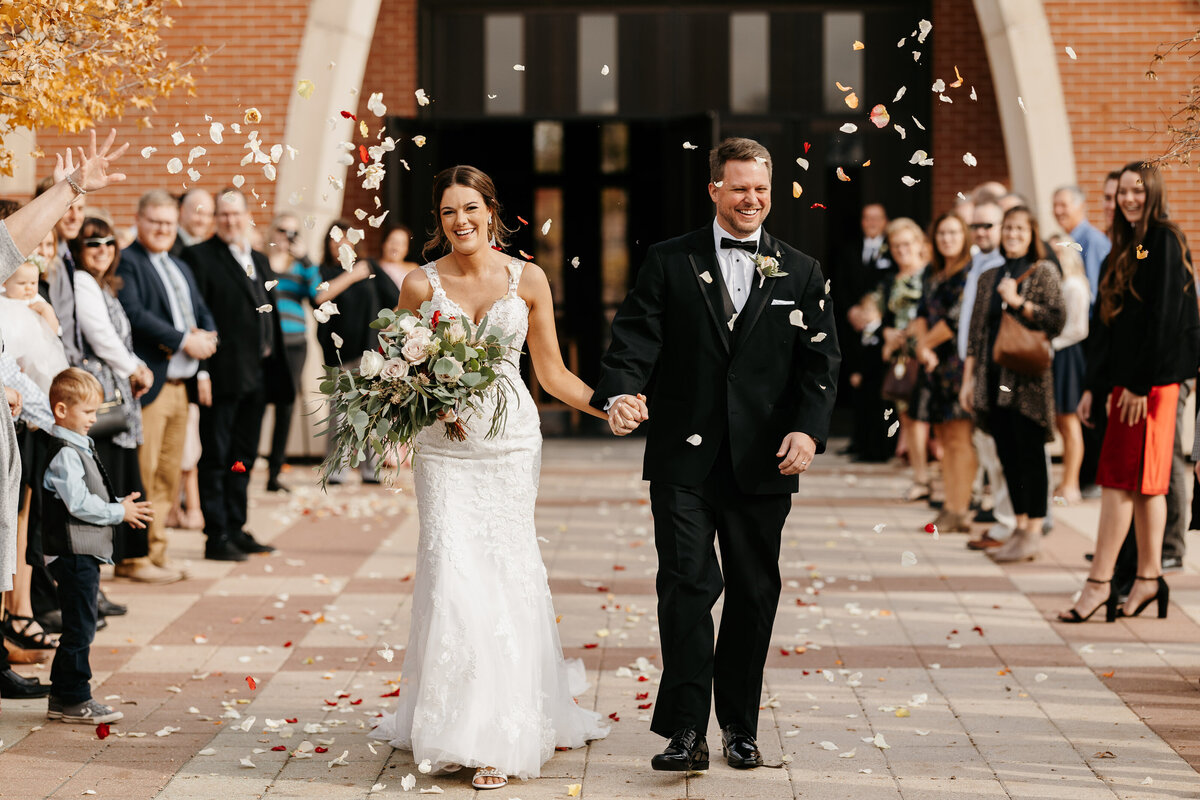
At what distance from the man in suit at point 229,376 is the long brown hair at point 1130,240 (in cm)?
508

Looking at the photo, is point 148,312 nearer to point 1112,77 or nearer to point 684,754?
point 684,754

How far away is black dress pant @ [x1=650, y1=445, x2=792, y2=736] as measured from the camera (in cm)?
510

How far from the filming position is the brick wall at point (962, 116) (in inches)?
619

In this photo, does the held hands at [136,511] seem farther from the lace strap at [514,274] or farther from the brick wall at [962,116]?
the brick wall at [962,116]

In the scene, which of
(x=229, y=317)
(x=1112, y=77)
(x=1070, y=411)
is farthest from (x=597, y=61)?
(x=229, y=317)

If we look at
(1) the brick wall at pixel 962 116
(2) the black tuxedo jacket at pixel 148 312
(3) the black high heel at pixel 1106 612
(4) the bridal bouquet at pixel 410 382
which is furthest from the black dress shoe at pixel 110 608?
(1) the brick wall at pixel 962 116

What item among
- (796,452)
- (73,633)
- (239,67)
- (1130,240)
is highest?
(239,67)

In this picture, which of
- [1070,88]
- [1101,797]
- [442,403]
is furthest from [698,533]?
[1070,88]

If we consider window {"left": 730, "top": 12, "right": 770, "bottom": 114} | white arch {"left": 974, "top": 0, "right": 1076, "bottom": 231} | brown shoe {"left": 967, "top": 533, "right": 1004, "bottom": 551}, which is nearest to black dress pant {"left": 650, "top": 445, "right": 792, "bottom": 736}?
brown shoe {"left": 967, "top": 533, "right": 1004, "bottom": 551}

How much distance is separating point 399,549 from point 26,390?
13.0 feet

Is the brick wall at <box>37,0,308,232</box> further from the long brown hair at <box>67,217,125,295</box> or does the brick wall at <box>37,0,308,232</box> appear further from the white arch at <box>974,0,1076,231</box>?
the white arch at <box>974,0,1076,231</box>

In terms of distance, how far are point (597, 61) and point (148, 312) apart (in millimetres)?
7858

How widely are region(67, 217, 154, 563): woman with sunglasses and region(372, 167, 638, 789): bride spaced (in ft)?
8.99

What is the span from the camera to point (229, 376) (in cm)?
941
